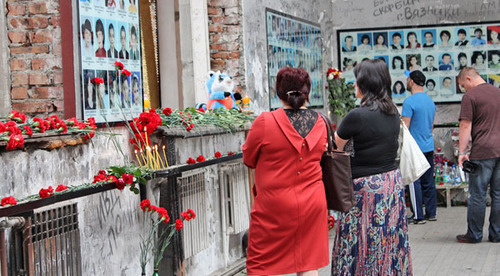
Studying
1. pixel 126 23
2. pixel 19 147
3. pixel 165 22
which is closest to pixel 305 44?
pixel 165 22

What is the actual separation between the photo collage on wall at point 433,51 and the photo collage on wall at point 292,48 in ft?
3.32

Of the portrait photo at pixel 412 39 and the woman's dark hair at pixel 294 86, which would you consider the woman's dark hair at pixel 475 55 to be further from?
the woman's dark hair at pixel 294 86

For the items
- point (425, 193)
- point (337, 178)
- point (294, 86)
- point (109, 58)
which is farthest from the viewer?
point (425, 193)

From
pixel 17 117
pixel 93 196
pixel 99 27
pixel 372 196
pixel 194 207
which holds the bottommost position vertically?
pixel 194 207

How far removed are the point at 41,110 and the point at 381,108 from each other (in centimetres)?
224

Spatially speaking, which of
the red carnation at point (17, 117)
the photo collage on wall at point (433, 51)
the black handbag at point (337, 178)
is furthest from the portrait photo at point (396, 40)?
the red carnation at point (17, 117)

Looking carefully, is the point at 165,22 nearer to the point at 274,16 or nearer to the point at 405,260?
the point at 274,16

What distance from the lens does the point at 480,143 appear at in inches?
321

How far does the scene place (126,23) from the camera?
5586mm

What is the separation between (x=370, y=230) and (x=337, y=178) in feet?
1.77

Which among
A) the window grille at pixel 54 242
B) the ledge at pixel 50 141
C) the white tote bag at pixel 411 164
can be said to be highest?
the ledge at pixel 50 141

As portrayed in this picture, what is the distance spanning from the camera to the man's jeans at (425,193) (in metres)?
9.56

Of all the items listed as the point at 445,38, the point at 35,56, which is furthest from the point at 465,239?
the point at 35,56

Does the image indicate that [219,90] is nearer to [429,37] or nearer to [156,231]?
[156,231]
